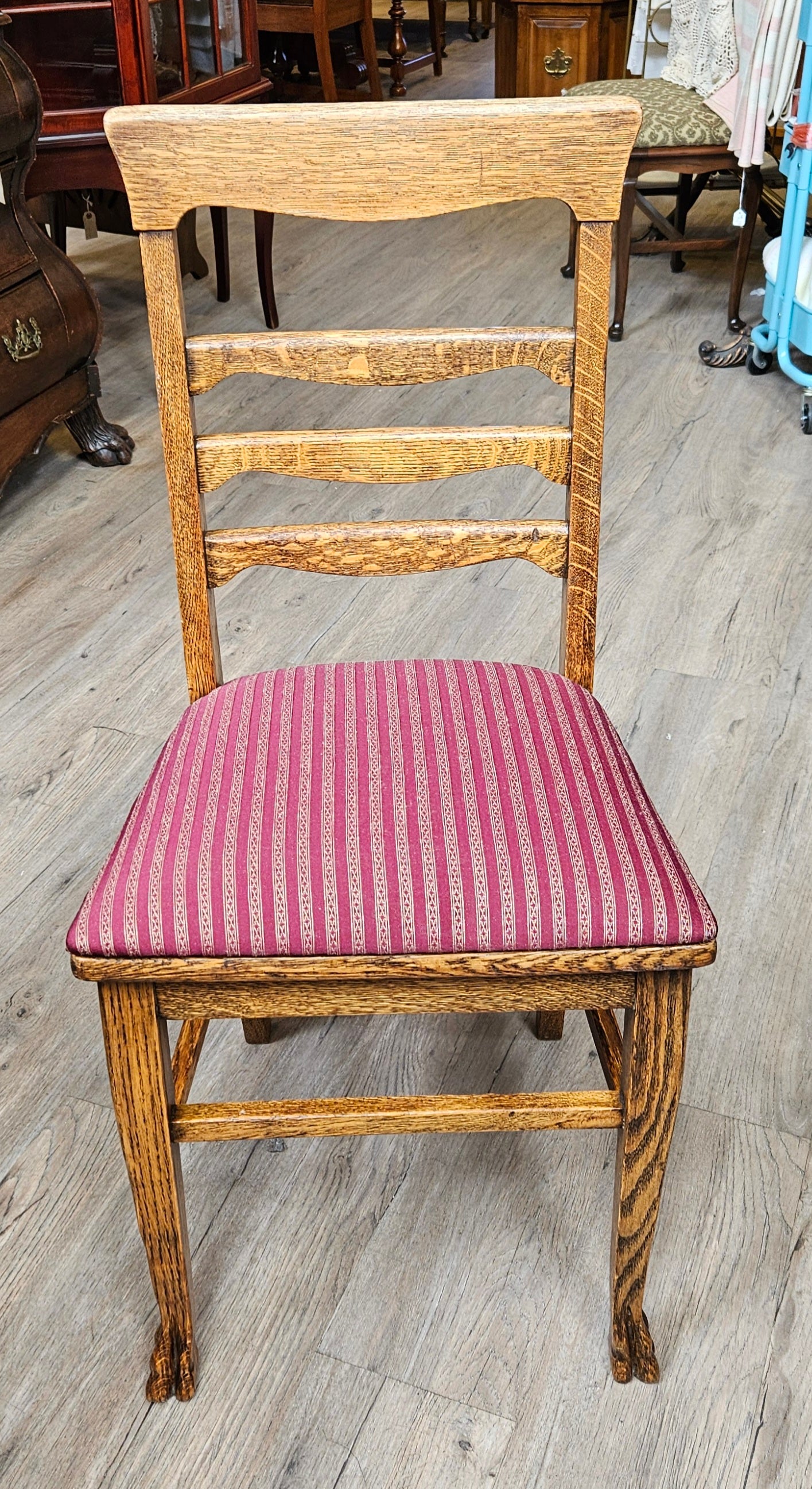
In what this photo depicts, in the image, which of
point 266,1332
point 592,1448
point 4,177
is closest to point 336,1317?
point 266,1332

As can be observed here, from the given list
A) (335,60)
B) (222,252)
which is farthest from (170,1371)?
(335,60)

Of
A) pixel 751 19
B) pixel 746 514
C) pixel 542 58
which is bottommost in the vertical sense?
pixel 746 514

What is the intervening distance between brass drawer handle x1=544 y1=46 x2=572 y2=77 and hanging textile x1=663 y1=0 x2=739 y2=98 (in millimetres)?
827

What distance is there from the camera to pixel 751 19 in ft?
9.02

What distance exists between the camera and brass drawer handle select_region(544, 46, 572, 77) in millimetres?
3936

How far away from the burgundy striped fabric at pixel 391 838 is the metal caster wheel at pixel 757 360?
2063mm

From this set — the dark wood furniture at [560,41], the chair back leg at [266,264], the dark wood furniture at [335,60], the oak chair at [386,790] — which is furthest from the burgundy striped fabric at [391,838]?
the dark wood furniture at [335,60]

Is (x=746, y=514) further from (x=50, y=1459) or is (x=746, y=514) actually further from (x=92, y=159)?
(x=50, y=1459)

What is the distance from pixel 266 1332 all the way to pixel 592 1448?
0.90 ft

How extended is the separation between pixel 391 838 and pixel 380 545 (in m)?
0.28

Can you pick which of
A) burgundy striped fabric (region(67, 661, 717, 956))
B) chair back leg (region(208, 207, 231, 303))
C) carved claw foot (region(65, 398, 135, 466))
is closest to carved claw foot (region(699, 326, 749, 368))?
chair back leg (region(208, 207, 231, 303))

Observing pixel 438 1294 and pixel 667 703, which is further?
pixel 667 703

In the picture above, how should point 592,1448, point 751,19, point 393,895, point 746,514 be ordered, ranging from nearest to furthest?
point 393,895
point 592,1448
point 746,514
point 751,19

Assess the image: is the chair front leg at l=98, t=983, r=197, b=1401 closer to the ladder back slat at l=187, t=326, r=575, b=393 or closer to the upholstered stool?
the ladder back slat at l=187, t=326, r=575, b=393
